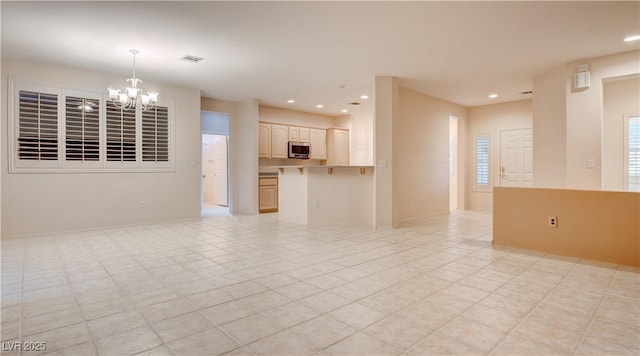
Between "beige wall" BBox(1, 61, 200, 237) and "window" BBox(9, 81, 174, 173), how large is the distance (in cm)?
13

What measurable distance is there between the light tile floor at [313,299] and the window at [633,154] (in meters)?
3.24

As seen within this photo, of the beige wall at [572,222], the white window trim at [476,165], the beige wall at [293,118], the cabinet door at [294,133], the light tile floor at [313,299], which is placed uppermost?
the beige wall at [293,118]

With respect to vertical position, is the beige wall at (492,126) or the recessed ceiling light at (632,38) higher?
the recessed ceiling light at (632,38)

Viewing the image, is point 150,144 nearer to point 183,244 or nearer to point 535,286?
point 183,244

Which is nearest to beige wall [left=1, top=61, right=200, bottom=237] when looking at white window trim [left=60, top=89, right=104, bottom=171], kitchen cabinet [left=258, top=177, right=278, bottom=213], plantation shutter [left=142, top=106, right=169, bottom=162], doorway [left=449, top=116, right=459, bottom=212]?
white window trim [left=60, top=89, right=104, bottom=171]

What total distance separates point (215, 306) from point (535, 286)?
278cm

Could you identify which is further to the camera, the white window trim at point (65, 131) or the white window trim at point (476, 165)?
the white window trim at point (476, 165)

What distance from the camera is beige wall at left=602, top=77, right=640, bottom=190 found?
230 inches

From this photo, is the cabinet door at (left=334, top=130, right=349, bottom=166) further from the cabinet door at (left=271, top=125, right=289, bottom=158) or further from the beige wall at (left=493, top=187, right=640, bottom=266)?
the beige wall at (left=493, top=187, right=640, bottom=266)

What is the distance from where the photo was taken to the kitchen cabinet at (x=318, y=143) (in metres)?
9.66

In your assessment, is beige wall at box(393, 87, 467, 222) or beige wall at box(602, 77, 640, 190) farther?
beige wall at box(393, 87, 467, 222)

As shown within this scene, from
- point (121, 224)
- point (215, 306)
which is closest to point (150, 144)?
point (121, 224)

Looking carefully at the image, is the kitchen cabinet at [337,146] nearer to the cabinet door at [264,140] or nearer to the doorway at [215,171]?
the cabinet door at [264,140]

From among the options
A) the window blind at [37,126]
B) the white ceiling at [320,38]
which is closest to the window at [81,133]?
the window blind at [37,126]
